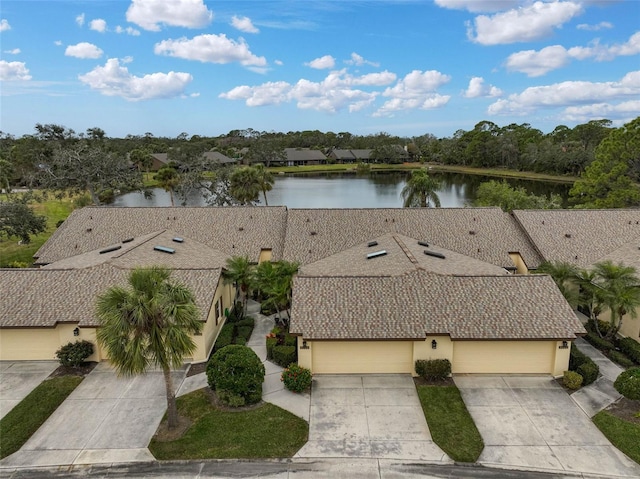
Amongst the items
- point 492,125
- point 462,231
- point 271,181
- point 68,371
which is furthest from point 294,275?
point 492,125

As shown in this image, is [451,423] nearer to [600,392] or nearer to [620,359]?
[600,392]

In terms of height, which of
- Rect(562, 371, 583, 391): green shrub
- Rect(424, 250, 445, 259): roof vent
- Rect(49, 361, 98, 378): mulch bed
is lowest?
Rect(49, 361, 98, 378): mulch bed

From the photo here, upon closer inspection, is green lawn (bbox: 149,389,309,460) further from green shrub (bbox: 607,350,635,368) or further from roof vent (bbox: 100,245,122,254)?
green shrub (bbox: 607,350,635,368)

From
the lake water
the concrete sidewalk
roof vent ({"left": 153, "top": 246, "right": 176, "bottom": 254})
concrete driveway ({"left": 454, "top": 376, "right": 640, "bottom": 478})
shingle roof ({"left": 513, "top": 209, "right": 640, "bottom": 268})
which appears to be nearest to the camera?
concrete driveway ({"left": 454, "top": 376, "right": 640, "bottom": 478})

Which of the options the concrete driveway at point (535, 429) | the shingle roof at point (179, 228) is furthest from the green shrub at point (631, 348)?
the shingle roof at point (179, 228)

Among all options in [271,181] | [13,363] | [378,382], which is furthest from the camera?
[271,181]

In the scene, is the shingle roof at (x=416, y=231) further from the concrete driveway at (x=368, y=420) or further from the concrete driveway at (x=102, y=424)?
the concrete driveway at (x=102, y=424)

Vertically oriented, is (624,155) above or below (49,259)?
above

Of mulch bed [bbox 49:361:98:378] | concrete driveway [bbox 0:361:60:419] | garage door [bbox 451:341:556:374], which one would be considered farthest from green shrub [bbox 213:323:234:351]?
garage door [bbox 451:341:556:374]

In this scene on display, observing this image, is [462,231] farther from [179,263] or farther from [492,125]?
[492,125]
